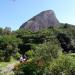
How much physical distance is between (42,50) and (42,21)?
55263 mm

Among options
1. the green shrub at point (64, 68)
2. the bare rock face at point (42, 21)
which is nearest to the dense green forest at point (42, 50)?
the green shrub at point (64, 68)

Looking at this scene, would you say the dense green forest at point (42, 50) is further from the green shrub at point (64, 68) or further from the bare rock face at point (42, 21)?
the bare rock face at point (42, 21)

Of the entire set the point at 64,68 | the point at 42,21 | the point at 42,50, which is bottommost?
the point at 64,68

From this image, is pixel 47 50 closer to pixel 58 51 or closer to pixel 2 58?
Answer: pixel 58 51

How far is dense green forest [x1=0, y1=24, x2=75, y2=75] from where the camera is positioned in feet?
56.4

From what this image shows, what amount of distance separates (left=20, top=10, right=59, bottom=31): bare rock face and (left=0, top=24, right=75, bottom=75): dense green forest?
14213 millimetres

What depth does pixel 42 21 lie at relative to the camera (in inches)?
3000

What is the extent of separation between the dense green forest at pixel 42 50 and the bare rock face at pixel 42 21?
1421 centimetres

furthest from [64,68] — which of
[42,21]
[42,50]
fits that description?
[42,21]

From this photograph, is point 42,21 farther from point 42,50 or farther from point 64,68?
point 64,68

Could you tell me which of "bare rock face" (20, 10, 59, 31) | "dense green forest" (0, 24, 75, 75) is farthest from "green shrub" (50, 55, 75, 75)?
"bare rock face" (20, 10, 59, 31)

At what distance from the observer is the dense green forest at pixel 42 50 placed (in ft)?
56.4

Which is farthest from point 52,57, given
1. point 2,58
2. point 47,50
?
point 2,58

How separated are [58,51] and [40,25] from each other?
2080 inches
